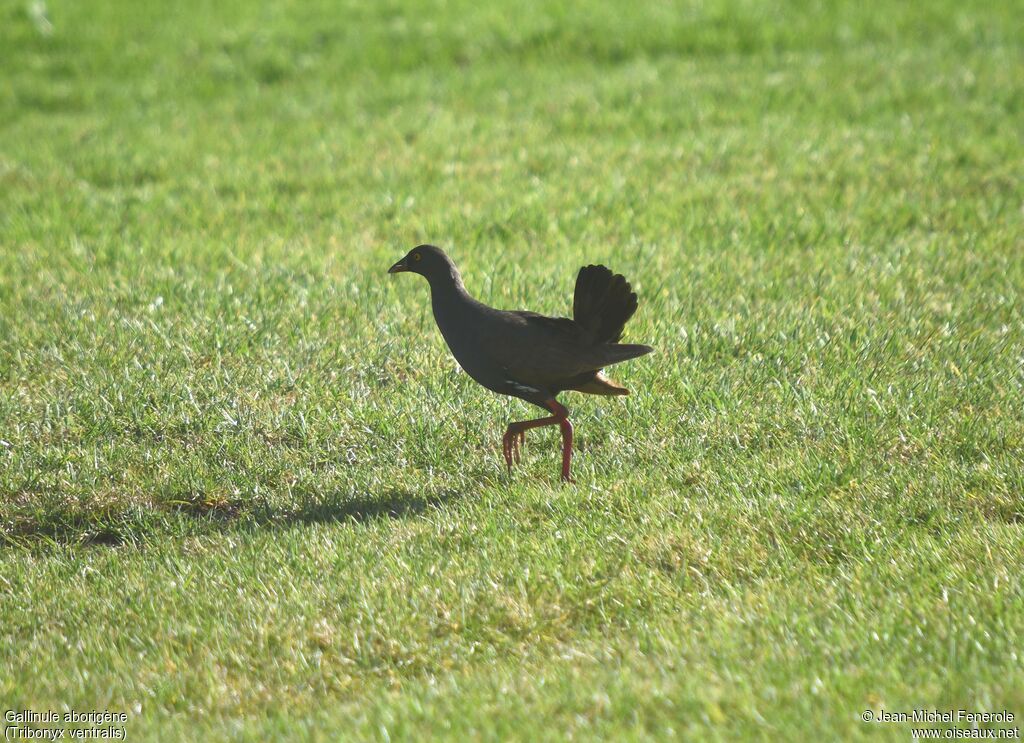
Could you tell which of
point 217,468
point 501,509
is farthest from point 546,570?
point 217,468

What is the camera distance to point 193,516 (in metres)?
5.64

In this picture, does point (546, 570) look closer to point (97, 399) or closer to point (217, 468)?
point (217, 468)

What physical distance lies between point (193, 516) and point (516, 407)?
1755 mm

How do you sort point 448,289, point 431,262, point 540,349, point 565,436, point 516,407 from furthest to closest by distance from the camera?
point 516,407 → point 431,262 → point 448,289 → point 565,436 → point 540,349

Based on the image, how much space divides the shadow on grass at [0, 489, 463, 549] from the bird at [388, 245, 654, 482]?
21.6 inches

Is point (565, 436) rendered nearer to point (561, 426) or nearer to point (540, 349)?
→ point (561, 426)

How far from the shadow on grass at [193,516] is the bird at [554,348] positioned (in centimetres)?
55

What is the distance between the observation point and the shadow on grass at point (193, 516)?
546cm

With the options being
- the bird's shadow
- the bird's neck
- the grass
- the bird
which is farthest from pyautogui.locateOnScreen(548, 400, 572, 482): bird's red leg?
the bird's neck

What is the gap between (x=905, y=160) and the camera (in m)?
10.3

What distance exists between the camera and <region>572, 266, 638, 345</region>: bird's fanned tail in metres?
5.53

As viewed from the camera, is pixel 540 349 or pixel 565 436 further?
pixel 565 436

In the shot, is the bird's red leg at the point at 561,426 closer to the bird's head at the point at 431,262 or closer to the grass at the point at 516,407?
the grass at the point at 516,407

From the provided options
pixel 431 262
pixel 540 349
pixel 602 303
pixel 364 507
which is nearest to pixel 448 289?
pixel 431 262
